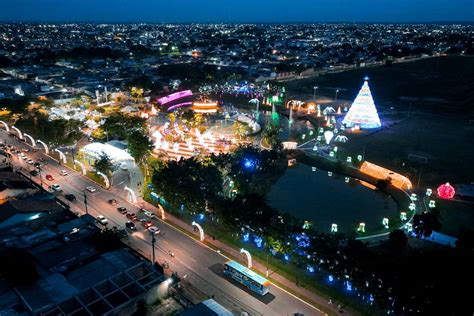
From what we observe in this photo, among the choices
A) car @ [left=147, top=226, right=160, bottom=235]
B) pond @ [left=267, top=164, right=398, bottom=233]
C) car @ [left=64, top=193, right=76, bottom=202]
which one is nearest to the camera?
car @ [left=147, top=226, right=160, bottom=235]

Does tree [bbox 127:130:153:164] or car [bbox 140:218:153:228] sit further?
tree [bbox 127:130:153:164]

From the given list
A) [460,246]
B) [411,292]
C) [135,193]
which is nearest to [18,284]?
[135,193]

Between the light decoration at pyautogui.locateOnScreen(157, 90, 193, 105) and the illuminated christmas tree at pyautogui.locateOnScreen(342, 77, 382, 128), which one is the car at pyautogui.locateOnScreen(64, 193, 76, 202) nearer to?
the light decoration at pyautogui.locateOnScreen(157, 90, 193, 105)

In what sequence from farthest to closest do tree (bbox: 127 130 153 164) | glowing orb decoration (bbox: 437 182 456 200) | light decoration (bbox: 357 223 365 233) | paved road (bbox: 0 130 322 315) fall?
1. tree (bbox: 127 130 153 164)
2. glowing orb decoration (bbox: 437 182 456 200)
3. light decoration (bbox: 357 223 365 233)
4. paved road (bbox: 0 130 322 315)

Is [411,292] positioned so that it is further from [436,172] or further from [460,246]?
[436,172]

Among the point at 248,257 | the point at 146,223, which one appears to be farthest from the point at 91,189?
the point at 248,257

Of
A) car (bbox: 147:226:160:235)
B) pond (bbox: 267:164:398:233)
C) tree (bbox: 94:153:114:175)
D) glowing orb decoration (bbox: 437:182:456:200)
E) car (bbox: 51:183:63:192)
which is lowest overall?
pond (bbox: 267:164:398:233)

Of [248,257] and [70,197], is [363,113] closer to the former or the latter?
[248,257]

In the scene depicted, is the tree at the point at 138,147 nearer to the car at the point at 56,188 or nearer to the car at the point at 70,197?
the car at the point at 56,188

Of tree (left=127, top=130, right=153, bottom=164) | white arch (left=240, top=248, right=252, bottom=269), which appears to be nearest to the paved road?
white arch (left=240, top=248, right=252, bottom=269)

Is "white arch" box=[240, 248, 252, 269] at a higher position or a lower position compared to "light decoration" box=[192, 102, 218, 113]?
lower
